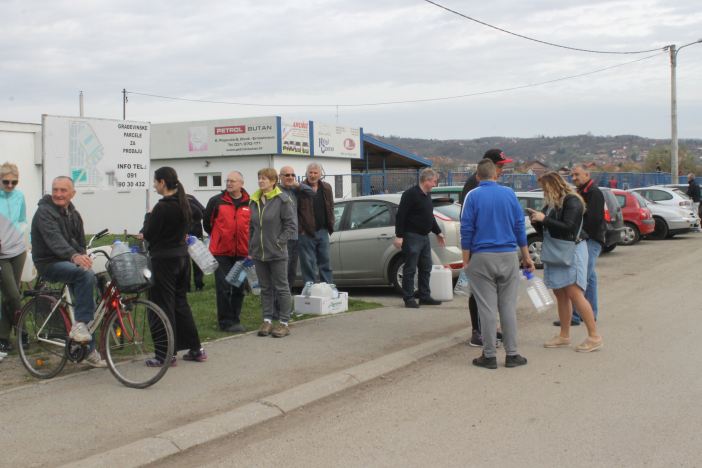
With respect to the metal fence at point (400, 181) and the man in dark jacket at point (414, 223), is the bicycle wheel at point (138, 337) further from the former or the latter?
the metal fence at point (400, 181)

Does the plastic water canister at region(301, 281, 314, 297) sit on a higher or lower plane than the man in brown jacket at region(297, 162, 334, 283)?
lower

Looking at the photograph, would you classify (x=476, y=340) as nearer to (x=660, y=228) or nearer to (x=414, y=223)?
(x=414, y=223)

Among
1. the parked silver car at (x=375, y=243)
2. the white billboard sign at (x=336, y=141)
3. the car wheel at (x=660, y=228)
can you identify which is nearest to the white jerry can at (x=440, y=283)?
the parked silver car at (x=375, y=243)

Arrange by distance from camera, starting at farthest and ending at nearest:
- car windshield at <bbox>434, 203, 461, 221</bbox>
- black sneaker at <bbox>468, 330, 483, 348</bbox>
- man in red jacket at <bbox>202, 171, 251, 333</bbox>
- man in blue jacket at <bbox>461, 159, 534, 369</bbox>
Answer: car windshield at <bbox>434, 203, 461, 221</bbox>
man in red jacket at <bbox>202, 171, 251, 333</bbox>
black sneaker at <bbox>468, 330, 483, 348</bbox>
man in blue jacket at <bbox>461, 159, 534, 369</bbox>

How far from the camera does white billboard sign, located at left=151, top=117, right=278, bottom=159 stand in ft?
97.8

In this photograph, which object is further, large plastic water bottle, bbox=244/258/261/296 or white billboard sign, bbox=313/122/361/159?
white billboard sign, bbox=313/122/361/159

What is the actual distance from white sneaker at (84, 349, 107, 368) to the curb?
1895 millimetres

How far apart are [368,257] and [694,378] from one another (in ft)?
20.6

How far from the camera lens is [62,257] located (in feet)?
22.5

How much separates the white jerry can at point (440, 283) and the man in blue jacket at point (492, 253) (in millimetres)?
3888

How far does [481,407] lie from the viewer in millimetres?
6117

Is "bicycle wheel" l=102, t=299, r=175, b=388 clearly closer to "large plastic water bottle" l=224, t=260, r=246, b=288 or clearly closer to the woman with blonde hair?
"large plastic water bottle" l=224, t=260, r=246, b=288

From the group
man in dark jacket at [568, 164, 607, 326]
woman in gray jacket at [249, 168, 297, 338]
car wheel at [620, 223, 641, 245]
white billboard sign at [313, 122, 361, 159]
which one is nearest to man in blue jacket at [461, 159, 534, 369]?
man in dark jacket at [568, 164, 607, 326]

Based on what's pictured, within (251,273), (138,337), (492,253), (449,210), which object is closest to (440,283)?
(449,210)
